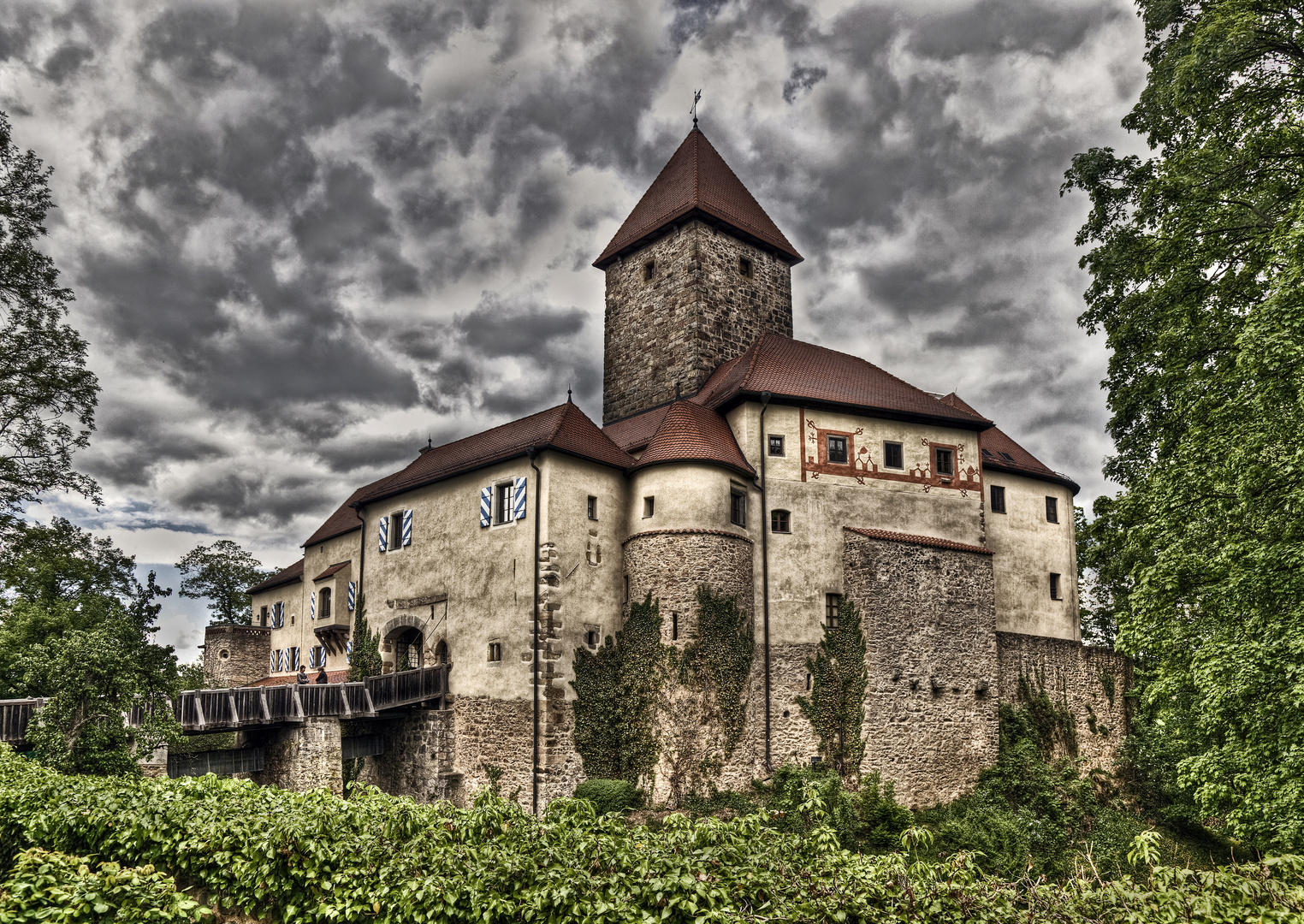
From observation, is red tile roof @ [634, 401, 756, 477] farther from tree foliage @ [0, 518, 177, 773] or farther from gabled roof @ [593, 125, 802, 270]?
tree foliage @ [0, 518, 177, 773]

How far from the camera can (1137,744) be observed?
27922 mm

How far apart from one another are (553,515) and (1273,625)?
1591cm

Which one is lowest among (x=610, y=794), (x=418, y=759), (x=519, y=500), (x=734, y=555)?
(x=610, y=794)

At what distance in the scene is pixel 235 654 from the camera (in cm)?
3981

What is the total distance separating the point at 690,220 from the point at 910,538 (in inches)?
477

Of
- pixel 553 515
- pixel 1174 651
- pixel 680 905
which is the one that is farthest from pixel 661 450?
pixel 680 905

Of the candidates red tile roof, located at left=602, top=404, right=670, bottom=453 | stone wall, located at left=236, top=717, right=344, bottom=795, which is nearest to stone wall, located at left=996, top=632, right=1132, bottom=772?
red tile roof, located at left=602, top=404, right=670, bottom=453

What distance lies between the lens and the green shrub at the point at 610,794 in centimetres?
2167

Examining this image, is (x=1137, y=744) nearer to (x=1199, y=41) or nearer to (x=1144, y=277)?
(x=1144, y=277)

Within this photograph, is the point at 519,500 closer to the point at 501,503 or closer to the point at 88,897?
the point at 501,503

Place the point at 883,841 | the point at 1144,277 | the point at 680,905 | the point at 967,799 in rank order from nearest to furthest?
the point at 680,905, the point at 1144,277, the point at 883,841, the point at 967,799

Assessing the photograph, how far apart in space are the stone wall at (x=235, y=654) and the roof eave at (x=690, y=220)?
21.5m

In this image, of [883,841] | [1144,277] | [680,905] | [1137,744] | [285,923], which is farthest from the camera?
[1137,744]

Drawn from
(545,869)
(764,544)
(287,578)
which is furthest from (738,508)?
(287,578)
